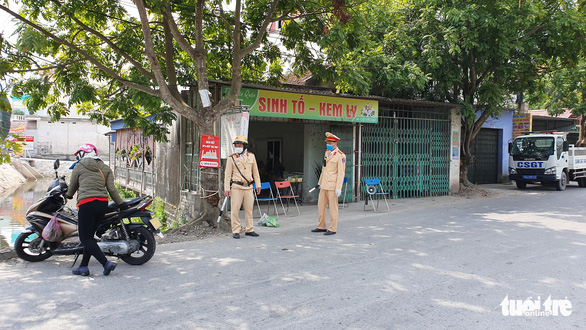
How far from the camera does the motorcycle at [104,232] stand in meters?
5.43

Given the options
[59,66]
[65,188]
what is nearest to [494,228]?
[65,188]

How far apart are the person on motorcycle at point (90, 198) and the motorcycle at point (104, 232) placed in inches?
10.6

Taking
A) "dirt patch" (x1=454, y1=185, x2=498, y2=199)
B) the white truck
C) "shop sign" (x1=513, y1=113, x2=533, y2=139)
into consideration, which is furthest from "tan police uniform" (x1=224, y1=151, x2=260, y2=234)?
"shop sign" (x1=513, y1=113, x2=533, y2=139)

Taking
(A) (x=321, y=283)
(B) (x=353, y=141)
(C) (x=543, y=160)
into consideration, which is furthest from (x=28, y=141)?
(C) (x=543, y=160)

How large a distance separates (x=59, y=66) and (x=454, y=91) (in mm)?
12026

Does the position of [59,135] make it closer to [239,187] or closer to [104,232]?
[239,187]

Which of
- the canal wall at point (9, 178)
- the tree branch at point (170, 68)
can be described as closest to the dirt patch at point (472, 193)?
the tree branch at point (170, 68)

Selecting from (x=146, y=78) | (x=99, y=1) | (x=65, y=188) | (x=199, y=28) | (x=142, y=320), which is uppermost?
(x=99, y=1)

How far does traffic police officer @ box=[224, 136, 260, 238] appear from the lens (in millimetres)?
7371

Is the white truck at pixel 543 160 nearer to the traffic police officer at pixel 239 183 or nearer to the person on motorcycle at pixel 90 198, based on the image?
the traffic police officer at pixel 239 183

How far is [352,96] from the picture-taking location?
1121 cm

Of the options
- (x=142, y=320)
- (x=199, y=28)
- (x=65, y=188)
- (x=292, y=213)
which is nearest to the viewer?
(x=142, y=320)

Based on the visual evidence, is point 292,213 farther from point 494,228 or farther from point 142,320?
point 142,320

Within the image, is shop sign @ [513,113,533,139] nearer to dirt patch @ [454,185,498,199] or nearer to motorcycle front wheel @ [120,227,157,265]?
dirt patch @ [454,185,498,199]
